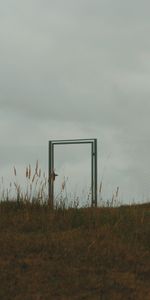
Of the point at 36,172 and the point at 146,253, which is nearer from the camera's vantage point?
Result: the point at 146,253

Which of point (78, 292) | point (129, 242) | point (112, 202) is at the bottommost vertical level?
point (78, 292)

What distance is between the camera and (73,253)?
32.5ft

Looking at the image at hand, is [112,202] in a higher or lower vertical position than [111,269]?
higher

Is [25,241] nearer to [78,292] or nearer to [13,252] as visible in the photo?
[13,252]

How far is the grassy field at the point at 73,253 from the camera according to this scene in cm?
862

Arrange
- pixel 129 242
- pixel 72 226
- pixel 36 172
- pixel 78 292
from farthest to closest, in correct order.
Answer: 1. pixel 36 172
2. pixel 72 226
3. pixel 129 242
4. pixel 78 292

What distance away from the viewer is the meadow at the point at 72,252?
340 inches

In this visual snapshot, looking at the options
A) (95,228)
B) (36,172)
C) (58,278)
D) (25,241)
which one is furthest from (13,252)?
(36,172)

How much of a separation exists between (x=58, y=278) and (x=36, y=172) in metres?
4.21

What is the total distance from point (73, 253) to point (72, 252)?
0.05 meters

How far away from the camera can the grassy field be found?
8625 mm

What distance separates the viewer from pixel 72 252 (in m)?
9.95

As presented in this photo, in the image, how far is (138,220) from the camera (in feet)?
39.9

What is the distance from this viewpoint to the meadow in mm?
8633
